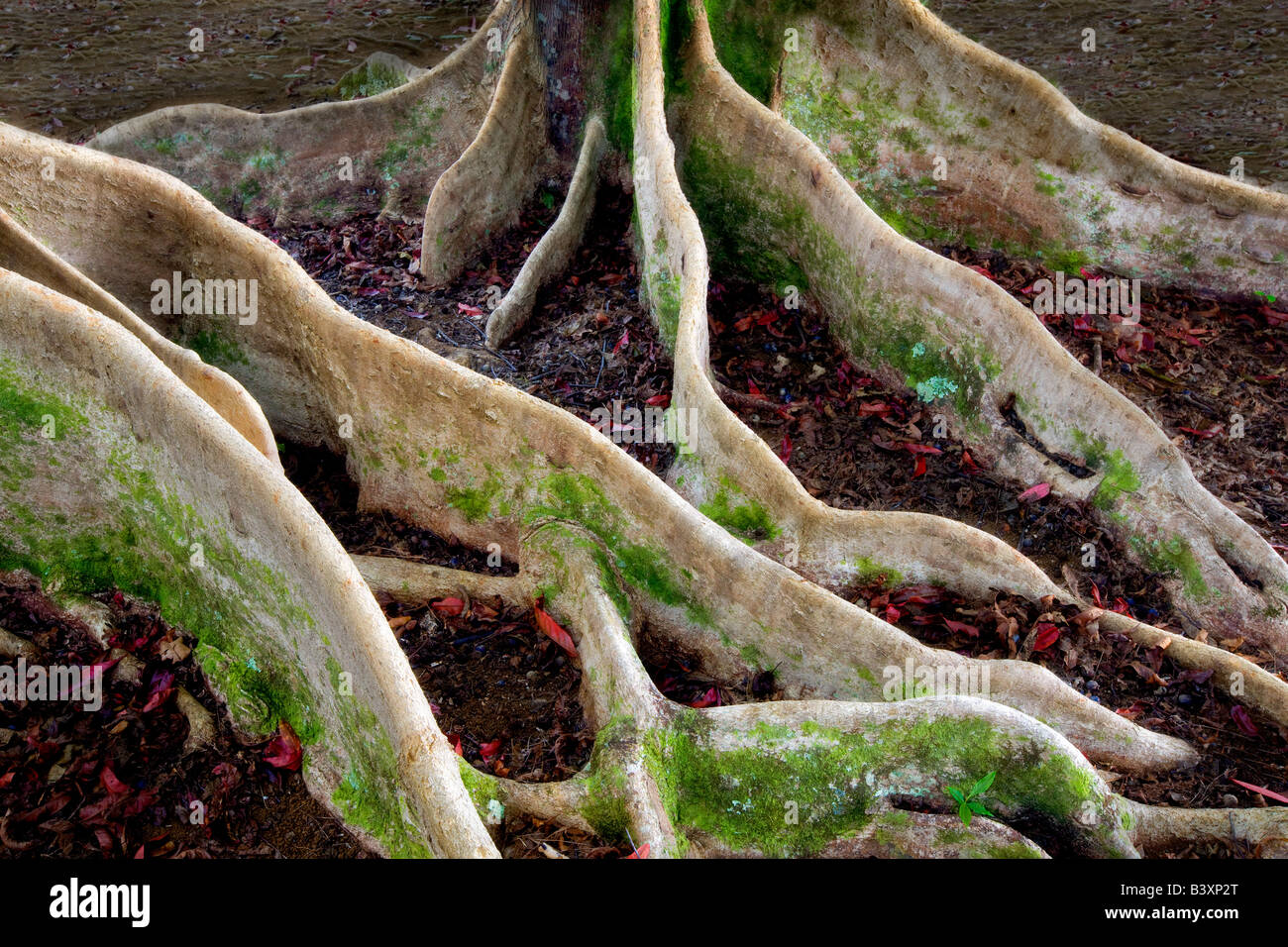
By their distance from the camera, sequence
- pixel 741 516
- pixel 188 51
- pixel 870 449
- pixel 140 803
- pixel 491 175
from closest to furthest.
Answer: pixel 140 803, pixel 741 516, pixel 870 449, pixel 491 175, pixel 188 51

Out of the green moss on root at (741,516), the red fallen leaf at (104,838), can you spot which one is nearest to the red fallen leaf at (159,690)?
the red fallen leaf at (104,838)

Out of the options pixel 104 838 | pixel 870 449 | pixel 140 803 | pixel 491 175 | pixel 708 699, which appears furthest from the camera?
pixel 491 175

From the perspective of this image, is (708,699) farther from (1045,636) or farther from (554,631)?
(1045,636)

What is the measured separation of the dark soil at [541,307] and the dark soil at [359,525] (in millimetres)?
1335

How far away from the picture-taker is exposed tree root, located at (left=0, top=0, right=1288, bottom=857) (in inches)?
154

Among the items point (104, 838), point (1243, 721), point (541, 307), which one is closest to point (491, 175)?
point (541, 307)

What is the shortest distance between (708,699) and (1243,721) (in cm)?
246

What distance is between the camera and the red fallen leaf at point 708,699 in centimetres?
458

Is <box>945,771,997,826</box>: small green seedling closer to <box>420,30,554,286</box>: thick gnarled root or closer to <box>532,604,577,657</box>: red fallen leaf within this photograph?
<box>532,604,577,657</box>: red fallen leaf

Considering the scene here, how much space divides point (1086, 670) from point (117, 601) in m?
4.67

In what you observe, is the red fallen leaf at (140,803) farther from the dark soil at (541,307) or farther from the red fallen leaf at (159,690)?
the dark soil at (541,307)

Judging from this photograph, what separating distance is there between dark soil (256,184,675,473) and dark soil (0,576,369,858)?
9.18ft

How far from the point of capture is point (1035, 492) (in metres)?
5.94

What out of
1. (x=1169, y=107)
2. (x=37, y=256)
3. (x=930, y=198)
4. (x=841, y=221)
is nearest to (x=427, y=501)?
(x=37, y=256)
